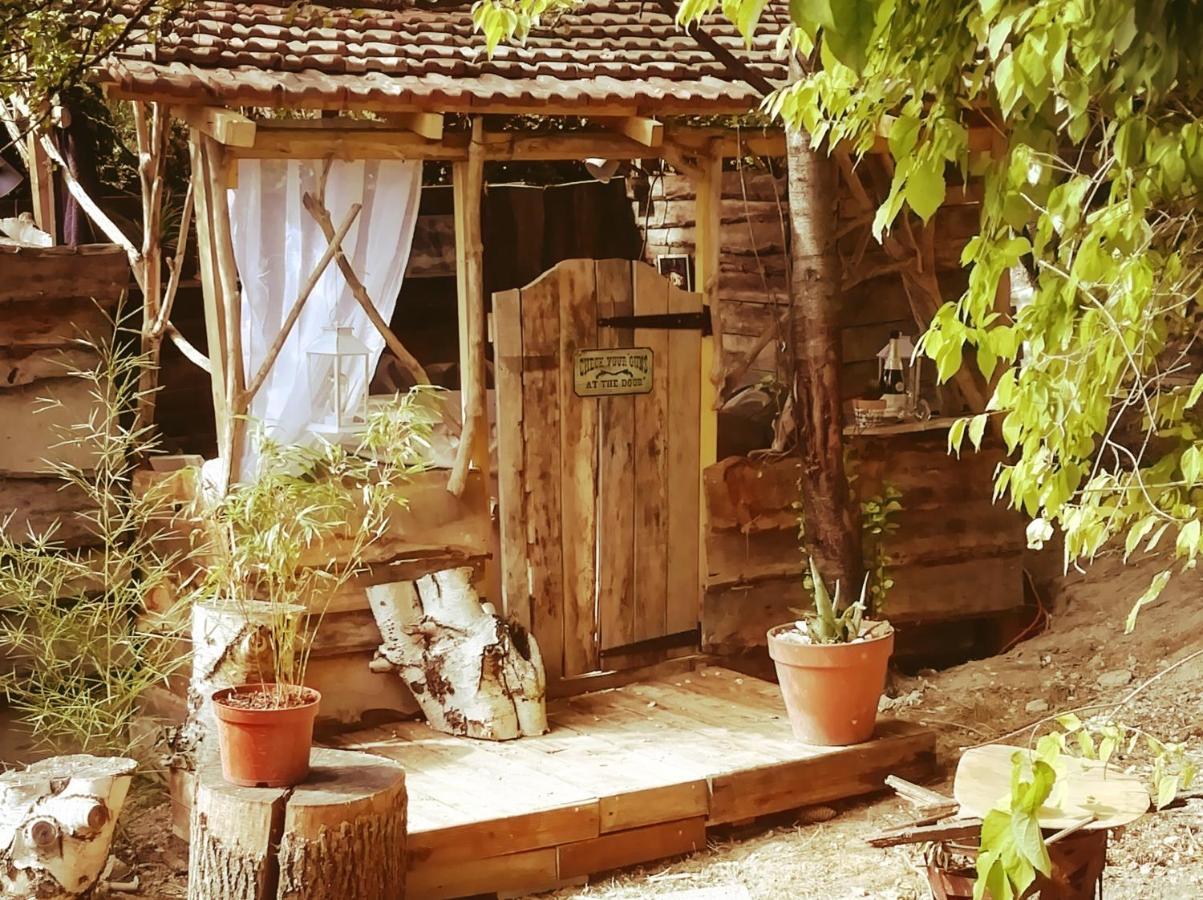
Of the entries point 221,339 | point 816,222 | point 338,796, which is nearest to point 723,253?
point 816,222

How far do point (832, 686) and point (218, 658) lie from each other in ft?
8.19

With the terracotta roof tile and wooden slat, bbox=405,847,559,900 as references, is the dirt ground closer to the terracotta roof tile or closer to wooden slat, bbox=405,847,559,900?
wooden slat, bbox=405,847,559,900

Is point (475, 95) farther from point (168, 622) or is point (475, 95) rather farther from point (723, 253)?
point (723, 253)

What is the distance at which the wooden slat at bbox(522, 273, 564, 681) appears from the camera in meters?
6.58

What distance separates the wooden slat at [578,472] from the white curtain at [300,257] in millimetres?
802

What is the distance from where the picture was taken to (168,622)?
6.12 meters

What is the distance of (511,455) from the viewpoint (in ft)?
21.7

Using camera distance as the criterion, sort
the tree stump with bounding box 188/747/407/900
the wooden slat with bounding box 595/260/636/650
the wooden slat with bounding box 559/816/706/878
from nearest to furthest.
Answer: the tree stump with bounding box 188/747/407/900 < the wooden slat with bounding box 559/816/706/878 < the wooden slat with bounding box 595/260/636/650

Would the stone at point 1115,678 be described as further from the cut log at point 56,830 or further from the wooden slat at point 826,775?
the cut log at point 56,830

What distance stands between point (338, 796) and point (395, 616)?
155 cm

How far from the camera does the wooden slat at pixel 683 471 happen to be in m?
6.99

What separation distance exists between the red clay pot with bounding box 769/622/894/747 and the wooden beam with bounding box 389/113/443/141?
258 centimetres

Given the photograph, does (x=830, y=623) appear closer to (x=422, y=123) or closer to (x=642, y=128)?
(x=642, y=128)

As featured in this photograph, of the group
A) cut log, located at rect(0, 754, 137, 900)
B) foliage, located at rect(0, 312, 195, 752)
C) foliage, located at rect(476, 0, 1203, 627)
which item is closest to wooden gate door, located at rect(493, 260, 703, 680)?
→ foliage, located at rect(0, 312, 195, 752)
